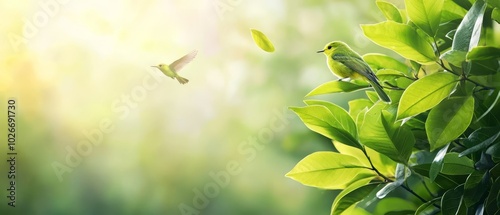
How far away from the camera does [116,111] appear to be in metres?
1.22

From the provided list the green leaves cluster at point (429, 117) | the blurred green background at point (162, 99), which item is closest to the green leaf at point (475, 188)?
the green leaves cluster at point (429, 117)

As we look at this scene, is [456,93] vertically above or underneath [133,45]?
underneath

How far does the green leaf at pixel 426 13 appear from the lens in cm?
68

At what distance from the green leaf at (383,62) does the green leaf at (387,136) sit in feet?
0.52

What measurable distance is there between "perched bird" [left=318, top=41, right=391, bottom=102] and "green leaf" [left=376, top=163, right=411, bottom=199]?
100mm

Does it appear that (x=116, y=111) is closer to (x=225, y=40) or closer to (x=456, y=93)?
(x=225, y=40)

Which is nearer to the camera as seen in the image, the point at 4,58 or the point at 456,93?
the point at 456,93

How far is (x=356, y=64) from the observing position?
0.81 meters

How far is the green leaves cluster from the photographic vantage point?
626mm

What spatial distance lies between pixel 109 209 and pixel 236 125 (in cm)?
33

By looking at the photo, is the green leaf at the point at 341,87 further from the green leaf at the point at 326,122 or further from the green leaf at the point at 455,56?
the green leaf at the point at 455,56

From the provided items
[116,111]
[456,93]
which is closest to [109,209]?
[116,111]

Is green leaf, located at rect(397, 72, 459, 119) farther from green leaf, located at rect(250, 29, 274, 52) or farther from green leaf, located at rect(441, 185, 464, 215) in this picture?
green leaf, located at rect(250, 29, 274, 52)

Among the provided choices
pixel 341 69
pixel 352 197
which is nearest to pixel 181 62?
pixel 341 69
